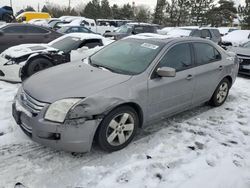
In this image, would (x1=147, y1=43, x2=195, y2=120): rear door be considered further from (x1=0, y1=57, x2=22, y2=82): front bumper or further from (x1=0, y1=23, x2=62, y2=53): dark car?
(x1=0, y1=23, x2=62, y2=53): dark car

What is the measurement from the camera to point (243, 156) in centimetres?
379

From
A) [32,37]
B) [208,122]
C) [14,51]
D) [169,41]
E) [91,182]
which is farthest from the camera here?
[32,37]

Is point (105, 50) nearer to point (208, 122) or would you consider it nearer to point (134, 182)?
point (208, 122)

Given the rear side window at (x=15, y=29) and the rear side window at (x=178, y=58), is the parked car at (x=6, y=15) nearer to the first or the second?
the rear side window at (x=15, y=29)

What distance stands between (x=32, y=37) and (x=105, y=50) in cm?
628

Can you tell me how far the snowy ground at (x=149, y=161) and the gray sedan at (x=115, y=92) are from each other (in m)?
0.26

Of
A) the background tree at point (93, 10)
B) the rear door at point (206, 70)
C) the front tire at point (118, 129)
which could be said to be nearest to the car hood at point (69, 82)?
the front tire at point (118, 129)

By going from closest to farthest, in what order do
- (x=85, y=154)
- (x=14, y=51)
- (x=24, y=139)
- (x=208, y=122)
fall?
(x=85, y=154), (x=24, y=139), (x=208, y=122), (x=14, y=51)

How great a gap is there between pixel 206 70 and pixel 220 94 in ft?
3.14

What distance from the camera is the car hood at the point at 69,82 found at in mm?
3350

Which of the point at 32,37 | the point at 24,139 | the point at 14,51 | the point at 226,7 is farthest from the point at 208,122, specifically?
the point at 226,7

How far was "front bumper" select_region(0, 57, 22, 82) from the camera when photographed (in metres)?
6.44

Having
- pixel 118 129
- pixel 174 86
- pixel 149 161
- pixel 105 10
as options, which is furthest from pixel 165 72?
pixel 105 10

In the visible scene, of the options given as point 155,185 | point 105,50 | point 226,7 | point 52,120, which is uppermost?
point 226,7
